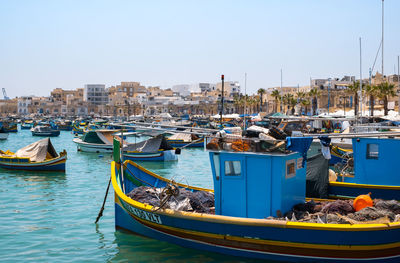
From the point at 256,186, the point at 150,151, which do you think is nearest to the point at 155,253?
the point at 256,186

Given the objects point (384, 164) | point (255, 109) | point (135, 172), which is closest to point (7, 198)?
point (135, 172)

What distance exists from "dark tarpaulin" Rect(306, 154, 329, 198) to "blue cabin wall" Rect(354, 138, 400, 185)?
1.14 metres

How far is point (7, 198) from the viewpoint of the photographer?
2159 cm

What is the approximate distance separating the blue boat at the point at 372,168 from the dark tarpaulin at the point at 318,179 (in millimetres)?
248

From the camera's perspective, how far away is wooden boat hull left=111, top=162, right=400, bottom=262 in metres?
10.6

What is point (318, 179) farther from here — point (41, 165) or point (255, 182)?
point (41, 165)

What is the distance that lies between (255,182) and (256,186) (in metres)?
0.11

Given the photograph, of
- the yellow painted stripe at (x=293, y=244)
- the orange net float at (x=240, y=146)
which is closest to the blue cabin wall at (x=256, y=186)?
the orange net float at (x=240, y=146)

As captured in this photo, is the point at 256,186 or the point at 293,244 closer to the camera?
the point at 293,244

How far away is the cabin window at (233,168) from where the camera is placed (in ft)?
40.2

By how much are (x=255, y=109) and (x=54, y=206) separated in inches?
3816

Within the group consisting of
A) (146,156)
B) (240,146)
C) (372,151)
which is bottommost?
(146,156)

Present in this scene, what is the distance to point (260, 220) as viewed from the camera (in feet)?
36.3

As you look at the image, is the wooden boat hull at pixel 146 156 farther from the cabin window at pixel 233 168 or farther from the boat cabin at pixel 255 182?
the cabin window at pixel 233 168
